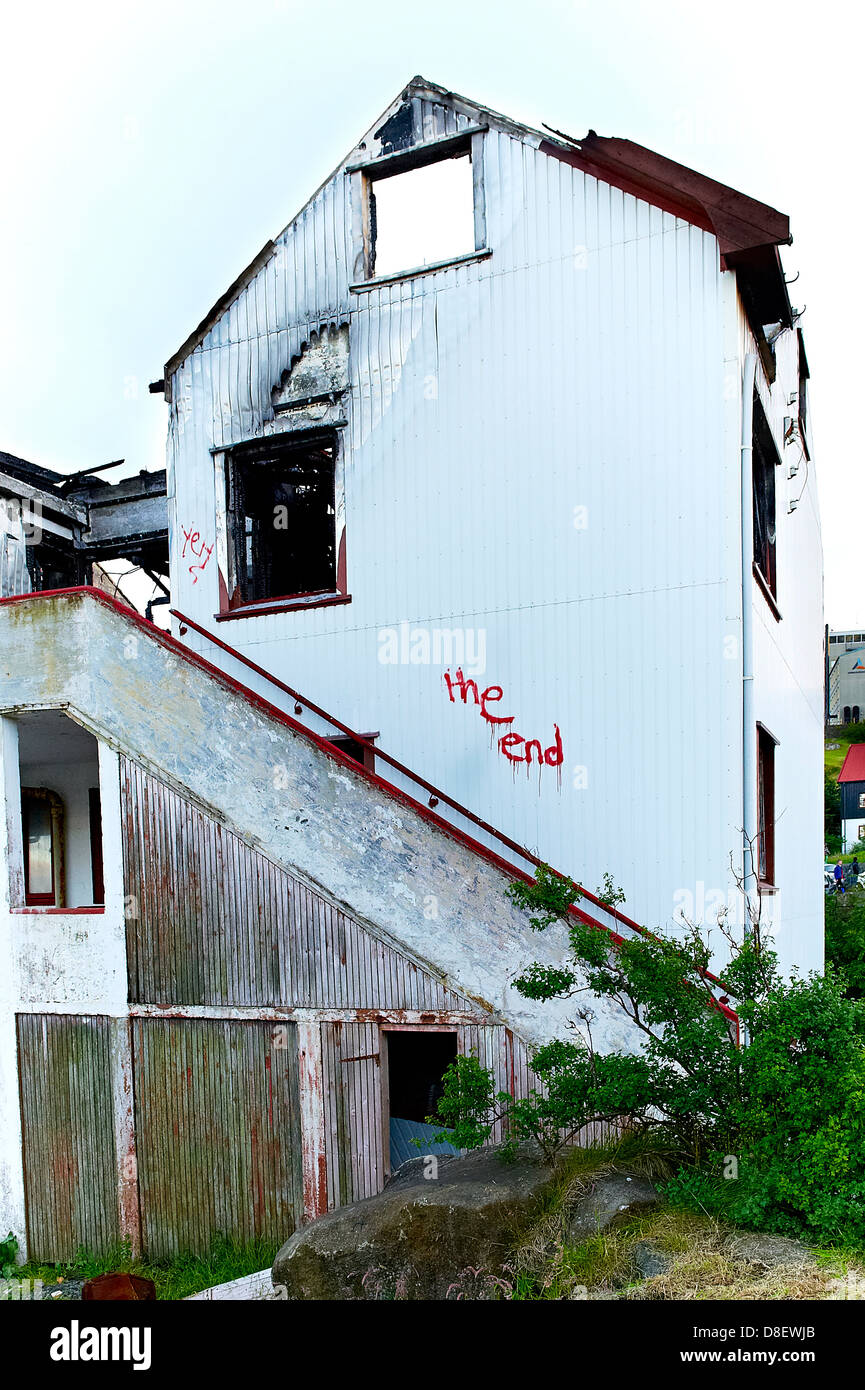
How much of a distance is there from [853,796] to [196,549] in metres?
45.2

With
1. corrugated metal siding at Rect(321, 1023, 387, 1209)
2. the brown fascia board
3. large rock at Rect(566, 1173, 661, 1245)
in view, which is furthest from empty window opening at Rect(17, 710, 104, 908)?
the brown fascia board

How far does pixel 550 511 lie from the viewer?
31.3 feet

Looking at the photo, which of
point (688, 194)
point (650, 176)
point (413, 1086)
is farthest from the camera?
point (413, 1086)

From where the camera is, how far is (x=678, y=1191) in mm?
5742

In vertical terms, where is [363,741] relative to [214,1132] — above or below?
above

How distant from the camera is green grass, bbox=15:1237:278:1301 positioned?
25.8 feet

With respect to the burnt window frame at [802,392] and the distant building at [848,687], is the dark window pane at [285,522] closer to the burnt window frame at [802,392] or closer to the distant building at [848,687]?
the burnt window frame at [802,392]

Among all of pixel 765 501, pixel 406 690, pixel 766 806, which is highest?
pixel 765 501

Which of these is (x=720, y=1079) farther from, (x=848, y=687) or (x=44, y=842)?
(x=848, y=687)

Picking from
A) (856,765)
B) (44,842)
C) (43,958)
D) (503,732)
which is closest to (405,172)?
(503,732)

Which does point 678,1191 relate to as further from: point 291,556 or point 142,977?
point 291,556

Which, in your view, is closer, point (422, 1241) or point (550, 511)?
point (422, 1241)

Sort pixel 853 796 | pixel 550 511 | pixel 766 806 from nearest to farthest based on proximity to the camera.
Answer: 1. pixel 550 511
2. pixel 766 806
3. pixel 853 796

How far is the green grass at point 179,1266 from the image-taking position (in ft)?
25.8
